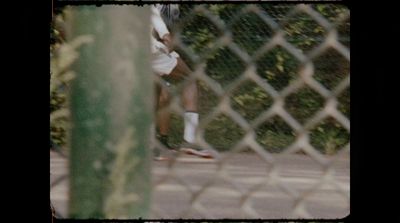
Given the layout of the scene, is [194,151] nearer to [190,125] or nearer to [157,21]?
[190,125]

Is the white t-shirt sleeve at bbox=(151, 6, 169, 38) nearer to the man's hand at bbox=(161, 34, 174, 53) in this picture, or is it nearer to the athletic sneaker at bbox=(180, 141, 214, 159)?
the man's hand at bbox=(161, 34, 174, 53)

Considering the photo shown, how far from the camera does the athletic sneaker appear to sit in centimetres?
71

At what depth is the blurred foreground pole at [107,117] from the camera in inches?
26.0

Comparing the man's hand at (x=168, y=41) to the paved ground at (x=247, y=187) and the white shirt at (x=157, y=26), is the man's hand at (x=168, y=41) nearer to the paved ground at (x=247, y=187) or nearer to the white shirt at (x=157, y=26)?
the white shirt at (x=157, y=26)

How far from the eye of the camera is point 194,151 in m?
0.72

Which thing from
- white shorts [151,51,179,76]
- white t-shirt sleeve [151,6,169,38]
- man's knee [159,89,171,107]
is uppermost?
white t-shirt sleeve [151,6,169,38]

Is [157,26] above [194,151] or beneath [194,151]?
above

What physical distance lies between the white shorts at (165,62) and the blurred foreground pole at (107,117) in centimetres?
3

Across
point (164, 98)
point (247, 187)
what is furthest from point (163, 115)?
point (247, 187)

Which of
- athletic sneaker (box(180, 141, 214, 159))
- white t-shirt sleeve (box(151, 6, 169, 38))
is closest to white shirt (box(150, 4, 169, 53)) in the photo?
white t-shirt sleeve (box(151, 6, 169, 38))

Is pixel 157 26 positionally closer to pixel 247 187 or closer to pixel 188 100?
pixel 188 100

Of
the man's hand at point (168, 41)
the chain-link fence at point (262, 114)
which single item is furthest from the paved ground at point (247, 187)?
the man's hand at point (168, 41)

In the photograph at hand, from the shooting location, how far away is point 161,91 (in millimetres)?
705

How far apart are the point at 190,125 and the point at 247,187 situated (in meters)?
0.09
